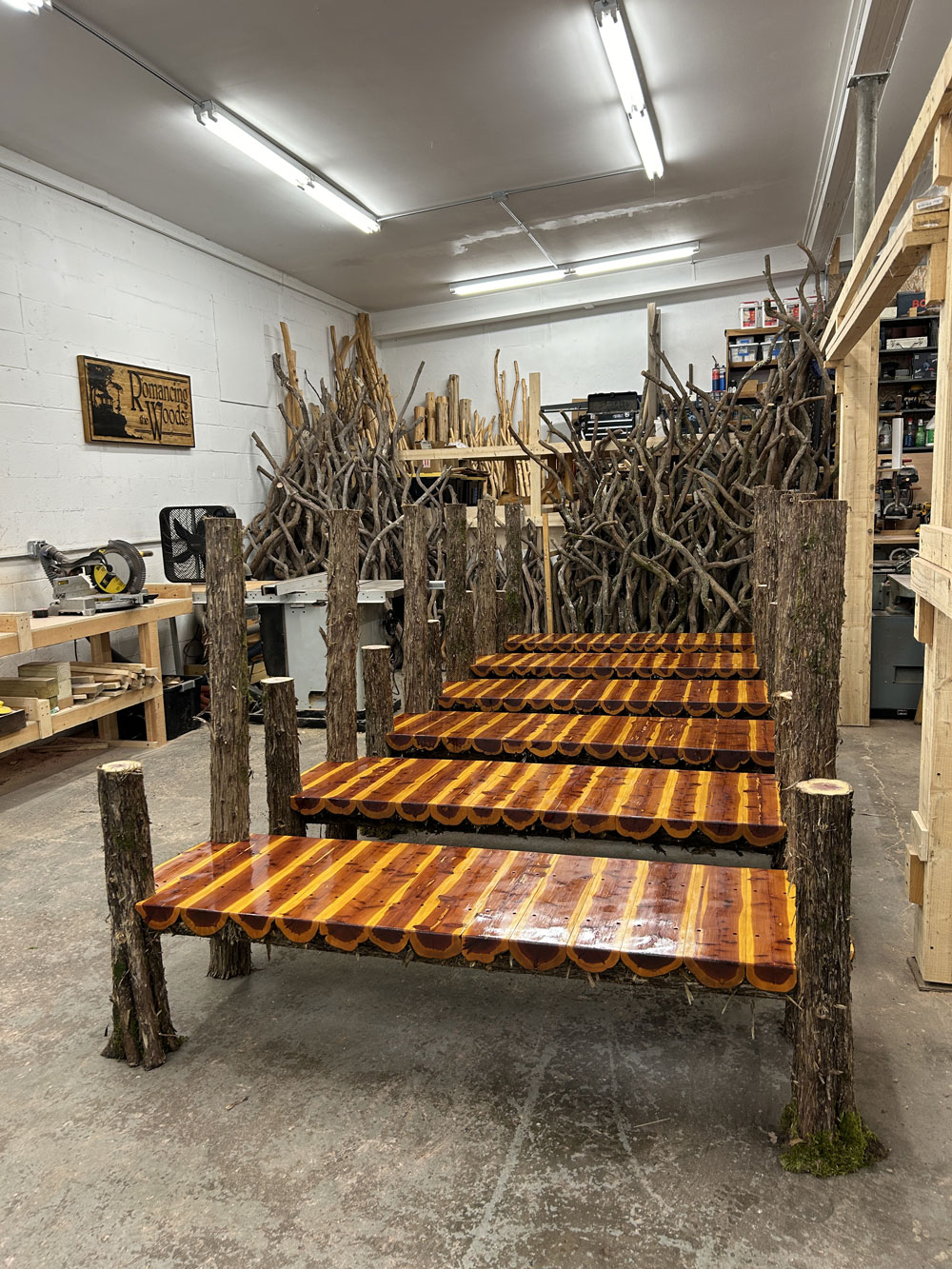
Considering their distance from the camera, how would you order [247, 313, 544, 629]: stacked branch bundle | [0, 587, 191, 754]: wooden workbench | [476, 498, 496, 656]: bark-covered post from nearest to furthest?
1. [0, 587, 191, 754]: wooden workbench
2. [476, 498, 496, 656]: bark-covered post
3. [247, 313, 544, 629]: stacked branch bundle

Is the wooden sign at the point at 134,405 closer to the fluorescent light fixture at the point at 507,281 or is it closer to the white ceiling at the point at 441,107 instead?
the white ceiling at the point at 441,107

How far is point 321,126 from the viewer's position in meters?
5.36

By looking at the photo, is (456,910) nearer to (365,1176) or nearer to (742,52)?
(365,1176)

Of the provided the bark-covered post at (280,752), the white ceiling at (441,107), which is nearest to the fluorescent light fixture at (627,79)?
the white ceiling at (441,107)

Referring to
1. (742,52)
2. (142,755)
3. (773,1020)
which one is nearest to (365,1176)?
(773,1020)

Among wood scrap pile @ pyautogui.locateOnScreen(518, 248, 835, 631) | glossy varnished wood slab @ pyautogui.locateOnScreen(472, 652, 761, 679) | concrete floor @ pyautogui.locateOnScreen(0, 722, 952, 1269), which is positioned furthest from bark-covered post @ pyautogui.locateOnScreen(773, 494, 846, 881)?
wood scrap pile @ pyautogui.locateOnScreen(518, 248, 835, 631)

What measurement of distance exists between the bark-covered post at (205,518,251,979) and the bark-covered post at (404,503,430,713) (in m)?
1.48

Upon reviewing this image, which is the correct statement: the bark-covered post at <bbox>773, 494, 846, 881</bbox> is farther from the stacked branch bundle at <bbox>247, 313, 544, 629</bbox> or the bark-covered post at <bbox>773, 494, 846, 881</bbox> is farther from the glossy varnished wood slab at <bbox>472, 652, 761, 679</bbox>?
the stacked branch bundle at <bbox>247, 313, 544, 629</bbox>

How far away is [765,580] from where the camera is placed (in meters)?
4.80

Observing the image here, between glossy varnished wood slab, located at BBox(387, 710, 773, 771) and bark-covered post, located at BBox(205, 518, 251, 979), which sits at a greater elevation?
bark-covered post, located at BBox(205, 518, 251, 979)

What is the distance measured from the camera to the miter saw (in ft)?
16.7

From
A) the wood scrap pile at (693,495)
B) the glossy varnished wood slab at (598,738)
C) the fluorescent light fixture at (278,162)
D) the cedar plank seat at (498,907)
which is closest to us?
the cedar plank seat at (498,907)

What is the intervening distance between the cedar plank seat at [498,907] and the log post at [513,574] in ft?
11.5

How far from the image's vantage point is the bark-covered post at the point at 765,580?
→ 4.43m
